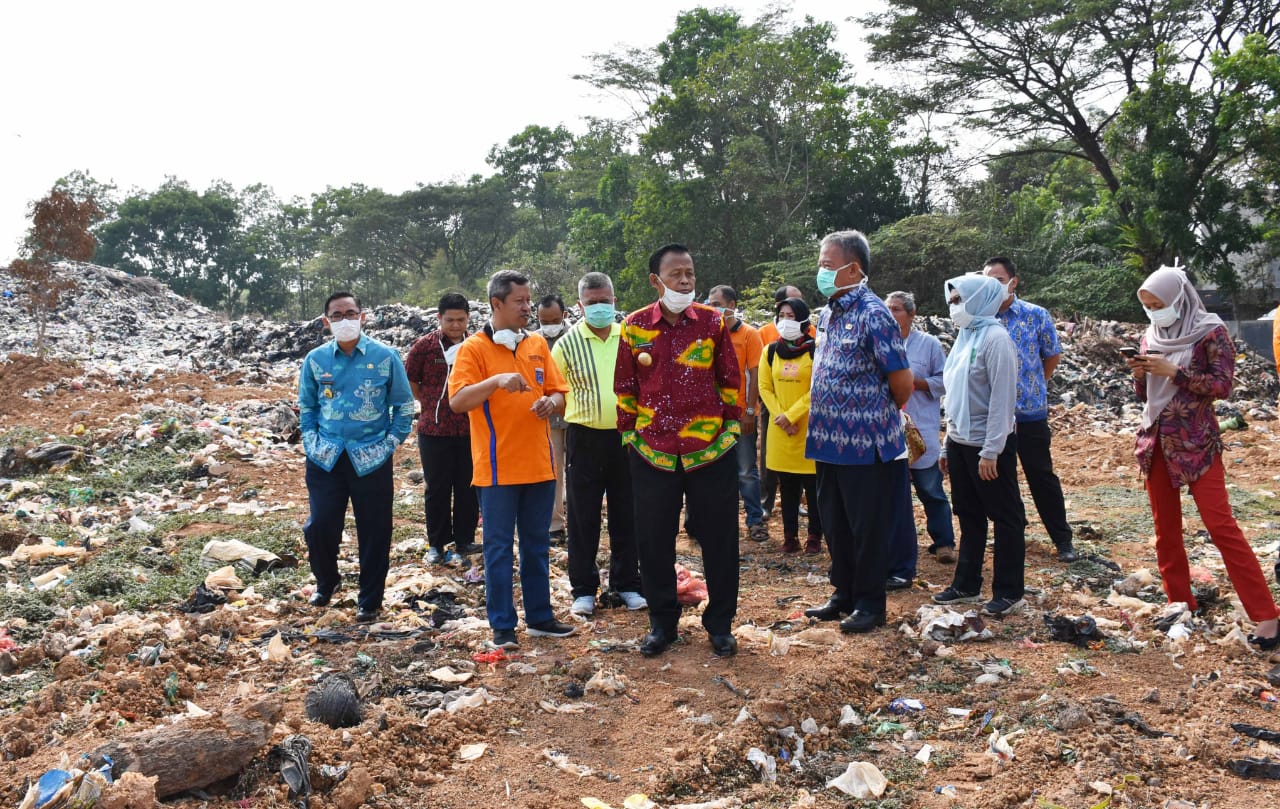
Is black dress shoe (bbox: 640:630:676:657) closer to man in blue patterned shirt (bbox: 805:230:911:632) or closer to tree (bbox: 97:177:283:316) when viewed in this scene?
man in blue patterned shirt (bbox: 805:230:911:632)

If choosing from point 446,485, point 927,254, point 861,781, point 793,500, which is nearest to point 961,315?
point 793,500

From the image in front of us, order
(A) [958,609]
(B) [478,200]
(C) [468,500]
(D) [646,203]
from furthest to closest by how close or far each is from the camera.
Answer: (B) [478,200] < (D) [646,203] < (C) [468,500] < (A) [958,609]

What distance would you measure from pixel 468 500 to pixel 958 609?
10.5 feet

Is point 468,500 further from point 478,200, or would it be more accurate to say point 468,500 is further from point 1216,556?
point 478,200

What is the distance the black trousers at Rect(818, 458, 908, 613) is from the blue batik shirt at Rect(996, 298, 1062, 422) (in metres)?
1.38

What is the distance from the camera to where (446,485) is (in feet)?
20.3

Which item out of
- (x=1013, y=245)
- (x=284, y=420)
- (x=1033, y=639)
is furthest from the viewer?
(x=1013, y=245)

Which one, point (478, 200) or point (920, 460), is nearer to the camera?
point (920, 460)

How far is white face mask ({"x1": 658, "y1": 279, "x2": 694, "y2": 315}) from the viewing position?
390 centimetres

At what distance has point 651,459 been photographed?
3.96 m

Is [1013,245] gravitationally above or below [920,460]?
above

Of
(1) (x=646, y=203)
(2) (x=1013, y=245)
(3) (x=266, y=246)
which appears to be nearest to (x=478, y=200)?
(3) (x=266, y=246)

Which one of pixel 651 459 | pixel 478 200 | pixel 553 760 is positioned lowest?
pixel 553 760

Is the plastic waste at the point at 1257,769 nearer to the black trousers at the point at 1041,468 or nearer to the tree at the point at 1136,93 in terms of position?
the black trousers at the point at 1041,468
